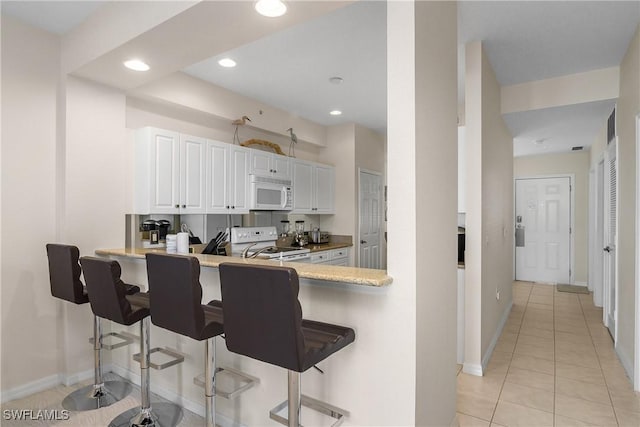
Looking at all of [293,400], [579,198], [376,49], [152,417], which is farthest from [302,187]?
[579,198]

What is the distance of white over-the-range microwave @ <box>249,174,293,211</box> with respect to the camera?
4.22 m

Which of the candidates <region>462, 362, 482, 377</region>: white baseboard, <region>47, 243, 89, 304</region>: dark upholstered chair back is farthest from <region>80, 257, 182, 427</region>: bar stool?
<region>462, 362, 482, 377</region>: white baseboard

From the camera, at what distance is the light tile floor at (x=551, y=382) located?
7.86 feet

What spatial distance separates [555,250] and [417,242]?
659 centimetres

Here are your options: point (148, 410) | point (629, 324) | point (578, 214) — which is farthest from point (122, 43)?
point (578, 214)

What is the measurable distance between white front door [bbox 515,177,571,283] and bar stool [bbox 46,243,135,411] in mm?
7072

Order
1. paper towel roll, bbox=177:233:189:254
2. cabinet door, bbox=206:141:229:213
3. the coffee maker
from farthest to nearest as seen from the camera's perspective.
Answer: the coffee maker, cabinet door, bbox=206:141:229:213, paper towel roll, bbox=177:233:189:254

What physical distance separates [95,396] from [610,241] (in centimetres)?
518

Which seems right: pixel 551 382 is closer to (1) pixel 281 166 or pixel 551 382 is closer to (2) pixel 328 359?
(2) pixel 328 359

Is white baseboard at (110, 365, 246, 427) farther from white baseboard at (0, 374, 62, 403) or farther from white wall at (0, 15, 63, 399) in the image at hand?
white wall at (0, 15, 63, 399)

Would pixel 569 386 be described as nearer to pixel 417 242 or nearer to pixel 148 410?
pixel 417 242

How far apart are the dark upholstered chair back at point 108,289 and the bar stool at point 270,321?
0.91 meters

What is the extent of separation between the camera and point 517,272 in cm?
718

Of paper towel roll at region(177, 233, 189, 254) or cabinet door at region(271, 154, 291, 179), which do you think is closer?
paper towel roll at region(177, 233, 189, 254)
